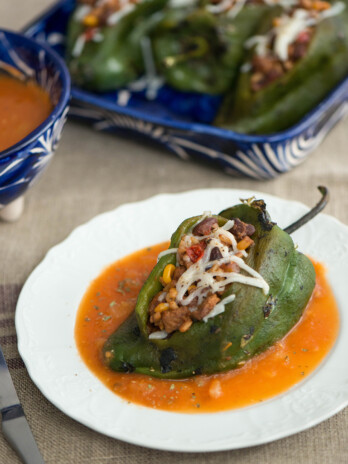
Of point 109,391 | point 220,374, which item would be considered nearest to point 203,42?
point 220,374

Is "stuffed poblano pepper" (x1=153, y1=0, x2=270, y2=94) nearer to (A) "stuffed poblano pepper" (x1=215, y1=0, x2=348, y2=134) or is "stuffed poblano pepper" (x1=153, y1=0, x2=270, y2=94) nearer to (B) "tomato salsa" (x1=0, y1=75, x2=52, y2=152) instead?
(A) "stuffed poblano pepper" (x1=215, y1=0, x2=348, y2=134)

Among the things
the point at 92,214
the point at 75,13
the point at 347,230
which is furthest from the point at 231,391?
the point at 75,13

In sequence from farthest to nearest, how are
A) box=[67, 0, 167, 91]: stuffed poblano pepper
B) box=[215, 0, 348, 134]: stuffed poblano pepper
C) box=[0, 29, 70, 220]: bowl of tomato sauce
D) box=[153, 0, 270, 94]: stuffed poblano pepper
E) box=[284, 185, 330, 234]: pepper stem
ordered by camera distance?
box=[67, 0, 167, 91]: stuffed poblano pepper < box=[153, 0, 270, 94]: stuffed poblano pepper < box=[215, 0, 348, 134]: stuffed poblano pepper < box=[0, 29, 70, 220]: bowl of tomato sauce < box=[284, 185, 330, 234]: pepper stem

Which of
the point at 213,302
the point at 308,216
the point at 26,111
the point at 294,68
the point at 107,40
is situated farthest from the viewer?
the point at 107,40

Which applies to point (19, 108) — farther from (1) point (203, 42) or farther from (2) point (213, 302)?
(2) point (213, 302)

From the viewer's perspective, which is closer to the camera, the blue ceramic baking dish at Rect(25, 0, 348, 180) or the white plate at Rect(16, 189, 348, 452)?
the white plate at Rect(16, 189, 348, 452)

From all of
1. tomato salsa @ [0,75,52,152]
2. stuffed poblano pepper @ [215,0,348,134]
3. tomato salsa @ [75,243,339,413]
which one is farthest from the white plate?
stuffed poblano pepper @ [215,0,348,134]

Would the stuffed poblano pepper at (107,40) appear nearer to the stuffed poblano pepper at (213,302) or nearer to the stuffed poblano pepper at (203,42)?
the stuffed poblano pepper at (203,42)
